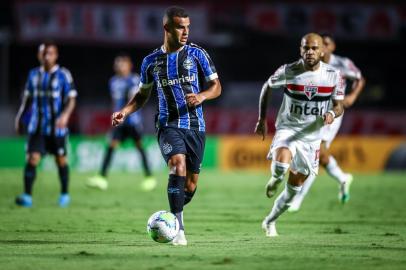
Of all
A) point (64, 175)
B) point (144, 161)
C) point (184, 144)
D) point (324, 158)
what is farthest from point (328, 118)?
point (144, 161)

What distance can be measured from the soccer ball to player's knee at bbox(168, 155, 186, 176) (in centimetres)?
A: 42

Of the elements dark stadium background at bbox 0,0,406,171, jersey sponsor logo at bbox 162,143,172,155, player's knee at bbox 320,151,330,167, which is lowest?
dark stadium background at bbox 0,0,406,171

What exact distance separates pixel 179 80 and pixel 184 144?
0.63 meters

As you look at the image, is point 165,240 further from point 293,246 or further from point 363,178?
point 363,178

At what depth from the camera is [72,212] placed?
41.3 ft

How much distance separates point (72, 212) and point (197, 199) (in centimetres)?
323

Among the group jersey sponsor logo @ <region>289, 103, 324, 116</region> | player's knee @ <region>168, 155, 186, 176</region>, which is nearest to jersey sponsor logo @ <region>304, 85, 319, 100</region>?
jersey sponsor logo @ <region>289, 103, 324, 116</region>

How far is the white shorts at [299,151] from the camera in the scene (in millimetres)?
9719

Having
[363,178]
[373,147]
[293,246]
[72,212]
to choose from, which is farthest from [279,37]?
[293,246]

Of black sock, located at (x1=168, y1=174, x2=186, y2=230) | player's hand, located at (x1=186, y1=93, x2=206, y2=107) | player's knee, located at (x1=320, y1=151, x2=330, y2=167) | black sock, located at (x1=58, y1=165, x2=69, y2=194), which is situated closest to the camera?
player's hand, located at (x1=186, y1=93, x2=206, y2=107)

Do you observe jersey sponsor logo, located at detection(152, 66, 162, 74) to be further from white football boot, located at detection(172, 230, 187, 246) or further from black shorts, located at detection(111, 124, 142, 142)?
black shorts, located at detection(111, 124, 142, 142)

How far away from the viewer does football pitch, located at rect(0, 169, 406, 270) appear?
7.47 m

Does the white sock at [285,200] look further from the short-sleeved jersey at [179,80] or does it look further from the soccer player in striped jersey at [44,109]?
the soccer player in striped jersey at [44,109]

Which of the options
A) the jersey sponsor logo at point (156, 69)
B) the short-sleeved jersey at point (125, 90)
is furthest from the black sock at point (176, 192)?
the short-sleeved jersey at point (125, 90)
